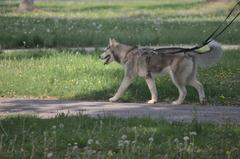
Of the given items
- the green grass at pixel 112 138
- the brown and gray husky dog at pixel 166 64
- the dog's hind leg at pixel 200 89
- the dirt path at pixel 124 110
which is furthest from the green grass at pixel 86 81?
the green grass at pixel 112 138

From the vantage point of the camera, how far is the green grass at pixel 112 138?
28.2 ft

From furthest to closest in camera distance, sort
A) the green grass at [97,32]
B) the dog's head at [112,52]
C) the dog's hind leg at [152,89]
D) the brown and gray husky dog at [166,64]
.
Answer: the green grass at [97,32]
the dog's head at [112,52]
the dog's hind leg at [152,89]
the brown and gray husky dog at [166,64]

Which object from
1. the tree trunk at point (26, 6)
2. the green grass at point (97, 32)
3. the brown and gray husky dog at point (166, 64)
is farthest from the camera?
the tree trunk at point (26, 6)

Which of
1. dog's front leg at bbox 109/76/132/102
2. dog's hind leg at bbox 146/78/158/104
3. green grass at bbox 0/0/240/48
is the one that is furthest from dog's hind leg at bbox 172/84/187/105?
green grass at bbox 0/0/240/48

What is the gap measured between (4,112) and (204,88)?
14.3 ft

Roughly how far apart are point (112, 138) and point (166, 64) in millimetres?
4604

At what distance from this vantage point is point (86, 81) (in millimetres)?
15688

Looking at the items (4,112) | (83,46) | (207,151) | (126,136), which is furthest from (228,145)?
(83,46)

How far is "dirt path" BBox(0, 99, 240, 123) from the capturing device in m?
12.1

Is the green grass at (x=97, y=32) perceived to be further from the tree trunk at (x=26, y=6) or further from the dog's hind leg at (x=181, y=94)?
the dog's hind leg at (x=181, y=94)

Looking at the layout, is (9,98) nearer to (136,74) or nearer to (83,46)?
(136,74)

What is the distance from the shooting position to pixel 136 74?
47.0 feet

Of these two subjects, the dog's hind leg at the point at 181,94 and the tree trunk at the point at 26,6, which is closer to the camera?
the dog's hind leg at the point at 181,94

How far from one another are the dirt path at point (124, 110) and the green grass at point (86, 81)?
72 centimetres
